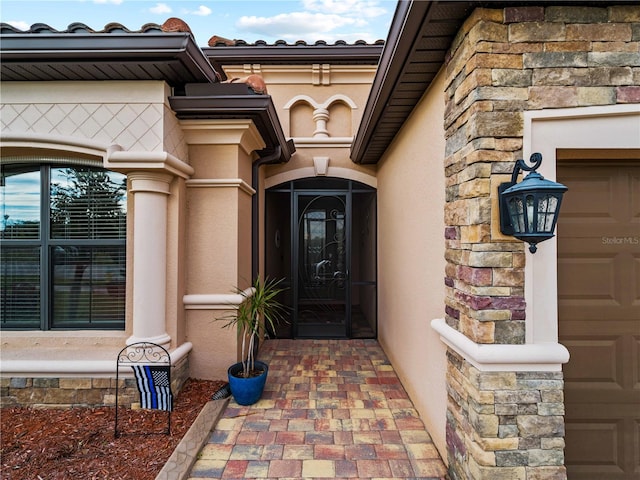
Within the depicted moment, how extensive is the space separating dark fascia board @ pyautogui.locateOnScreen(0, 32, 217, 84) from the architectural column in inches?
→ 41.4

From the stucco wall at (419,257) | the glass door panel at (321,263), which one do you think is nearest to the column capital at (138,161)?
the stucco wall at (419,257)

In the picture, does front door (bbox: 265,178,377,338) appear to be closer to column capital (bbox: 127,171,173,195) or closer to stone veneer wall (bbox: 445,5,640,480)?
column capital (bbox: 127,171,173,195)

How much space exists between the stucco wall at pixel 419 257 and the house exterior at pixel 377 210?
0.10ft

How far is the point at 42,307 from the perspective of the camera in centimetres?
335

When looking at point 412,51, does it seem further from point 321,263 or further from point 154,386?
point 321,263

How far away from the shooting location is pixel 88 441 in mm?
2613

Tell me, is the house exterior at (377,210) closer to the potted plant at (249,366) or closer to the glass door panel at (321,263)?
the glass door panel at (321,263)

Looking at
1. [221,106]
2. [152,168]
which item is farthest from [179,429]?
[221,106]

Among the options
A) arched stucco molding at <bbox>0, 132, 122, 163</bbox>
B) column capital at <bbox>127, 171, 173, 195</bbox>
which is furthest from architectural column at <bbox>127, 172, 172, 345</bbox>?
arched stucco molding at <bbox>0, 132, 122, 163</bbox>

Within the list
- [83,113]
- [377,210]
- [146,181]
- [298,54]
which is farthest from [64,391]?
[298,54]

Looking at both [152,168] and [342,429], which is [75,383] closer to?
[152,168]

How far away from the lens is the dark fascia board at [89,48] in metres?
2.79

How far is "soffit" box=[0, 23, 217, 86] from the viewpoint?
2793 mm

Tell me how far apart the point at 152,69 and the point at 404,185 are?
2811 mm
